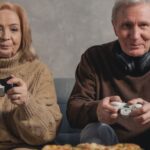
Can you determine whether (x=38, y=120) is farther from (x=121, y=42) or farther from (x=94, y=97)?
(x=121, y=42)

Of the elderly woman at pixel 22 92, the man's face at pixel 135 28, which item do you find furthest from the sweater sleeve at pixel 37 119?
the man's face at pixel 135 28

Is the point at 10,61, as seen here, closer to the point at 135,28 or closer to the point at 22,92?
the point at 22,92

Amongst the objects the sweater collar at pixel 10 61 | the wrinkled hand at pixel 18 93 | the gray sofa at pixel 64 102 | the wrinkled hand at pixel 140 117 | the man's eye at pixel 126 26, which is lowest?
the gray sofa at pixel 64 102

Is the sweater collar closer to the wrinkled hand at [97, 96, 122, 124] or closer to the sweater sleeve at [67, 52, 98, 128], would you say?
the sweater sleeve at [67, 52, 98, 128]

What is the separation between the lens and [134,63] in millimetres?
1724

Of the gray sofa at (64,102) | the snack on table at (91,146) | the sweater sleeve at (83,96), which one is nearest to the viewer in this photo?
the snack on table at (91,146)

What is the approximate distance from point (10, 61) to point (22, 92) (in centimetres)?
21

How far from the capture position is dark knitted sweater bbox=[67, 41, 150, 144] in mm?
1722

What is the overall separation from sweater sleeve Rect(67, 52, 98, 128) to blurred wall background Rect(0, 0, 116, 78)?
0.63 m

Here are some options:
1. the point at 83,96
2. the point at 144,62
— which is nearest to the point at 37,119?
the point at 83,96

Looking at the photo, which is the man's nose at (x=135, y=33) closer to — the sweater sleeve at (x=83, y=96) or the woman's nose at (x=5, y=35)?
the sweater sleeve at (x=83, y=96)

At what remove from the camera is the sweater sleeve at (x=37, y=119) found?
1.67 meters

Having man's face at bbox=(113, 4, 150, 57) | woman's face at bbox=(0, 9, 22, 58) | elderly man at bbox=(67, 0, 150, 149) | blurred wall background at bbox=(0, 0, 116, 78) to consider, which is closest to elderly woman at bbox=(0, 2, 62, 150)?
woman's face at bbox=(0, 9, 22, 58)

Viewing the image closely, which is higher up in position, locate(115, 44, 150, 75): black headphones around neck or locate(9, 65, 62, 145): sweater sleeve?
locate(115, 44, 150, 75): black headphones around neck
